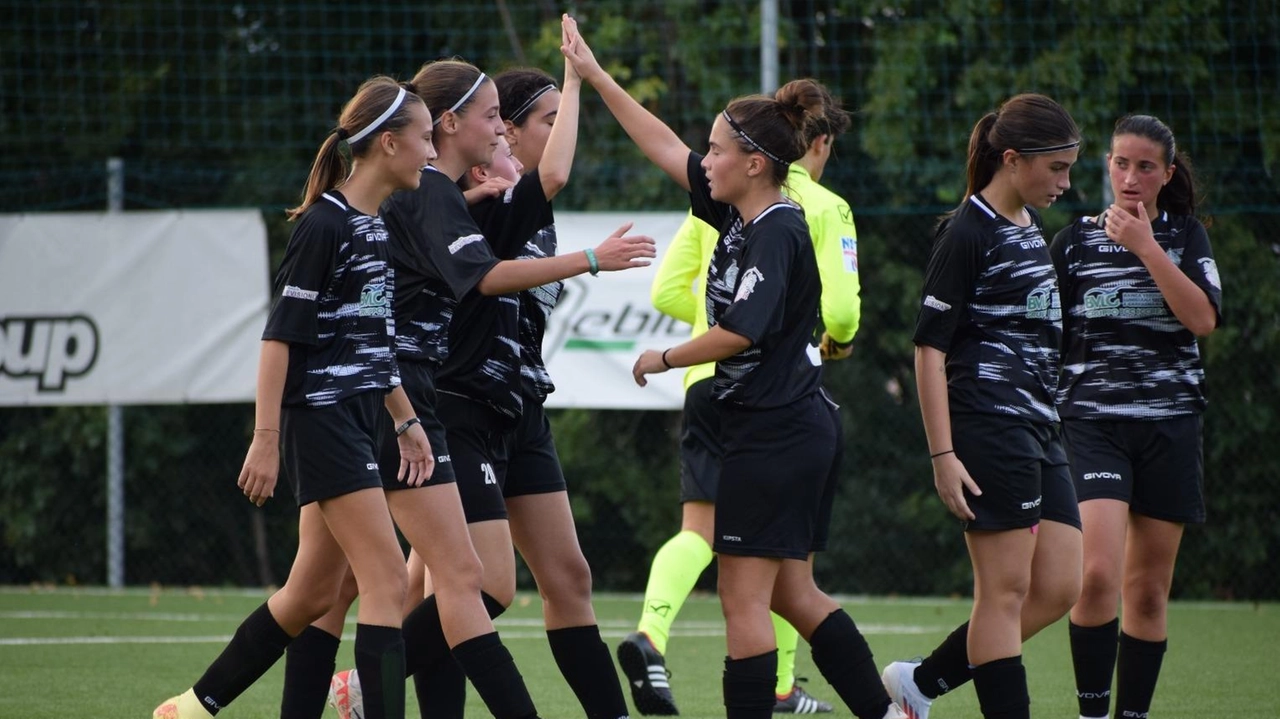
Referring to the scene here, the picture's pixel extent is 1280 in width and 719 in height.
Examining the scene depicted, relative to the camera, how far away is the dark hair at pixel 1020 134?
4305 millimetres

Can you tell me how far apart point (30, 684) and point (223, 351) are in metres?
4.67

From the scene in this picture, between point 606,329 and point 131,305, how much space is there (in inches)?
125

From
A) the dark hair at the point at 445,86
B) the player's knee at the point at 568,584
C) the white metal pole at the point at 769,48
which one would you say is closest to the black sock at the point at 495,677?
the player's knee at the point at 568,584

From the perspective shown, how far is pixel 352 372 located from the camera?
13.0ft

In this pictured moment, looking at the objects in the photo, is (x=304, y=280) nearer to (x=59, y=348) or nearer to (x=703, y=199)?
(x=703, y=199)

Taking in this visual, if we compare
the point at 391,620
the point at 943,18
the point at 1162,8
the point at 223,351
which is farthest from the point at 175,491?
the point at 391,620

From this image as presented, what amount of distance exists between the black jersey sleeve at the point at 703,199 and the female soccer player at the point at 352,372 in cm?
75

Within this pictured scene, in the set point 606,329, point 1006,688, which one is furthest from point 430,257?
point 606,329

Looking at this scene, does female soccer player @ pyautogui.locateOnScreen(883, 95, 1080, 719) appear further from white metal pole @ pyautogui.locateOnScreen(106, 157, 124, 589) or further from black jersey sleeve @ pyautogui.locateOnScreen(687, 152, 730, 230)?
white metal pole @ pyautogui.locateOnScreen(106, 157, 124, 589)

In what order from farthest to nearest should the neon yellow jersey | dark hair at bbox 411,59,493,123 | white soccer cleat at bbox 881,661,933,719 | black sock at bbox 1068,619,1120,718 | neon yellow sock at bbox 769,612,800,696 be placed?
the neon yellow jersey
neon yellow sock at bbox 769,612,800,696
white soccer cleat at bbox 881,661,933,719
black sock at bbox 1068,619,1120,718
dark hair at bbox 411,59,493,123

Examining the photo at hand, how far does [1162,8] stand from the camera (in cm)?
1069

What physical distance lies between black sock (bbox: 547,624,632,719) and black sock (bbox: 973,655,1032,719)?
980mm

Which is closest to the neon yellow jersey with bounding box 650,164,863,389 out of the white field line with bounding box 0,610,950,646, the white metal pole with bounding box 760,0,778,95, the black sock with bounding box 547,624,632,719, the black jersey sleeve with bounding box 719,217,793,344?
the black sock with bounding box 547,624,632,719

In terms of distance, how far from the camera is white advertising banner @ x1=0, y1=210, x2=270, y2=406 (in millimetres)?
10531
